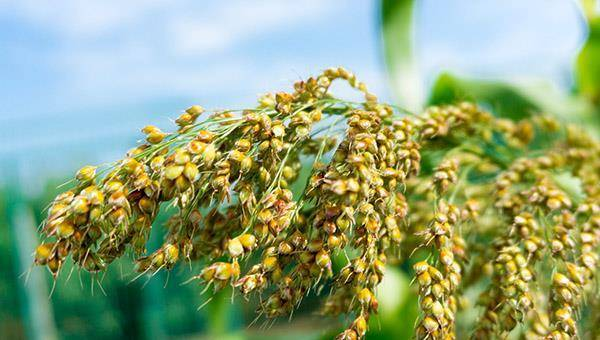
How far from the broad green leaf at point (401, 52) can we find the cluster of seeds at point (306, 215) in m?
0.99

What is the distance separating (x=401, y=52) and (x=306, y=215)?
1.17 m

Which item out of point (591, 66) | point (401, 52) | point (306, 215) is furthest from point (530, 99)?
point (306, 215)

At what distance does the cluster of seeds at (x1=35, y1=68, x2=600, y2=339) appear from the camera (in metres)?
0.70

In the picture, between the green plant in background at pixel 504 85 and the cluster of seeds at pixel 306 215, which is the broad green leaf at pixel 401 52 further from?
the cluster of seeds at pixel 306 215

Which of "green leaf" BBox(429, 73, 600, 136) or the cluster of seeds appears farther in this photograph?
"green leaf" BBox(429, 73, 600, 136)

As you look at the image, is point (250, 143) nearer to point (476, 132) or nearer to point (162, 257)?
point (162, 257)

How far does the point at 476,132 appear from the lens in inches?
45.2

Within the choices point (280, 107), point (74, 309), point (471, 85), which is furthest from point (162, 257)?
point (74, 309)

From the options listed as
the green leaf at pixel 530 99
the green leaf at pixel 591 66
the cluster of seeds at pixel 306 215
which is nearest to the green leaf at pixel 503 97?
the green leaf at pixel 530 99

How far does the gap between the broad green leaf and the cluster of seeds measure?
993mm

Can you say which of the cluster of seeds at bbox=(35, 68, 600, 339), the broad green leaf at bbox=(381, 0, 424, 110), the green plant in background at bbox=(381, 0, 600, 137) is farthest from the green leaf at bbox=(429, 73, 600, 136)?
the cluster of seeds at bbox=(35, 68, 600, 339)

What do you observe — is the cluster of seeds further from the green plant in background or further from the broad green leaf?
the broad green leaf

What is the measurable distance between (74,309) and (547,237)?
7.32 meters

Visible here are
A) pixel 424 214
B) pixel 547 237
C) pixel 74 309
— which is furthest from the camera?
pixel 74 309
